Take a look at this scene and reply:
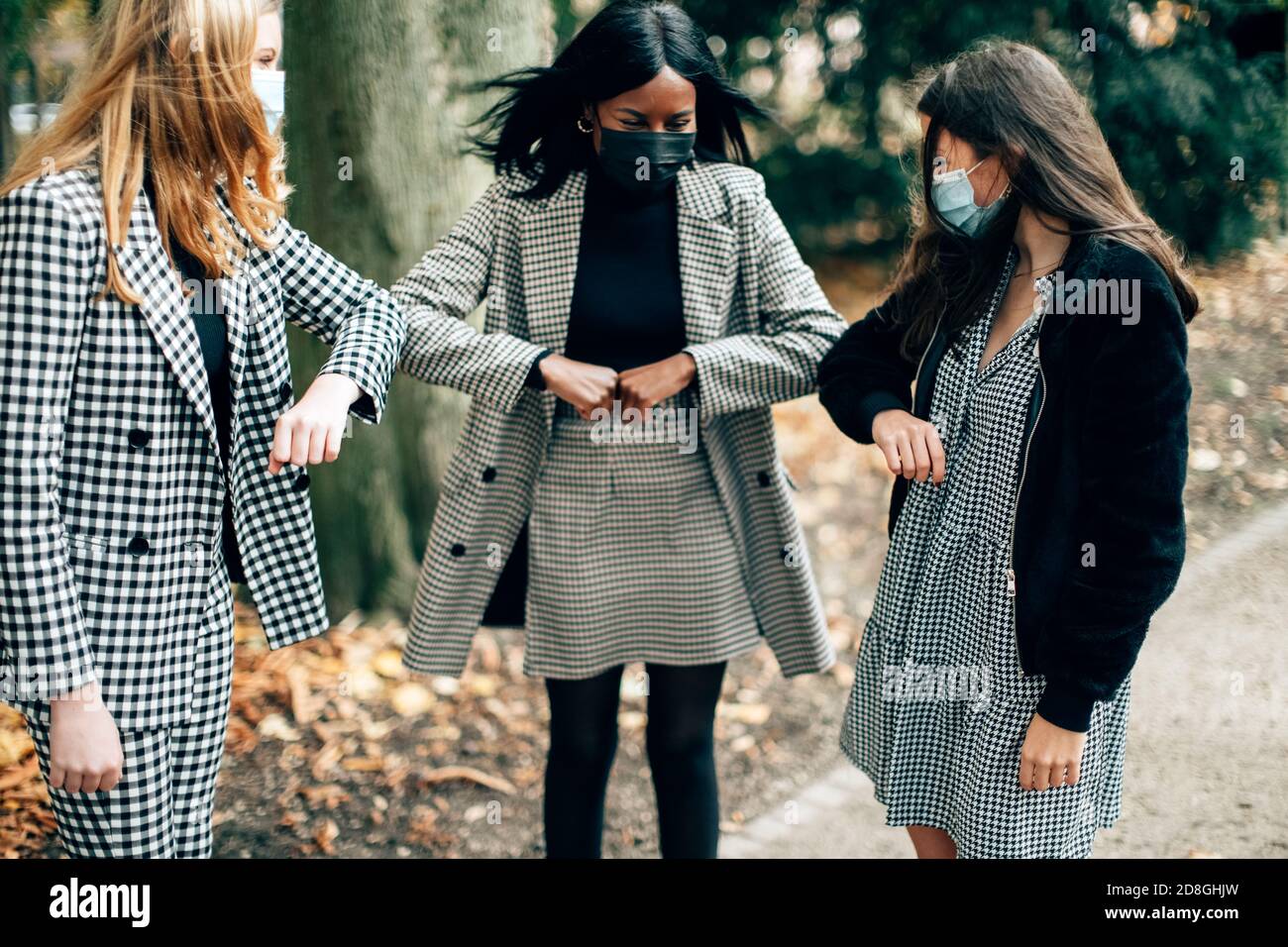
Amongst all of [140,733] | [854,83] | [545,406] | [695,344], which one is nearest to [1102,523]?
[695,344]

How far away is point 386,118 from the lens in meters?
4.23

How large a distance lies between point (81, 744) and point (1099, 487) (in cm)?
177

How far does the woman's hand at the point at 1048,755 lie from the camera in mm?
2184

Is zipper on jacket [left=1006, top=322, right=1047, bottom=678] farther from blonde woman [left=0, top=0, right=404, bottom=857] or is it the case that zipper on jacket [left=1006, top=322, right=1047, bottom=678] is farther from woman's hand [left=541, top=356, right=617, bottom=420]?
blonde woman [left=0, top=0, right=404, bottom=857]

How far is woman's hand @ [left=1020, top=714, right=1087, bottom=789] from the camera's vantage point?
218 centimetres

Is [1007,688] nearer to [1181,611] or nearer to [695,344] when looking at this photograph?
[695,344]

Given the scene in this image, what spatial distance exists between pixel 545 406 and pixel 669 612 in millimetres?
579

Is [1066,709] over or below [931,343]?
below

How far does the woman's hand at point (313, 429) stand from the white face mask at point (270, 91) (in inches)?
22.8

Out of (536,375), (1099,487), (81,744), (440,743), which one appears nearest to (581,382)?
(536,375)

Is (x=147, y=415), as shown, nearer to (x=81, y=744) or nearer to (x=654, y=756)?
(x=81, y=744)

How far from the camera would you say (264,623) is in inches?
90.0

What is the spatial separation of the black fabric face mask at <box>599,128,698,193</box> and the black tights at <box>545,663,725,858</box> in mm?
1169

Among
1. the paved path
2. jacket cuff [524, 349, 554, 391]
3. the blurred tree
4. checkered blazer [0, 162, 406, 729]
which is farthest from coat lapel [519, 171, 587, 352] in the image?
the blurred tree
